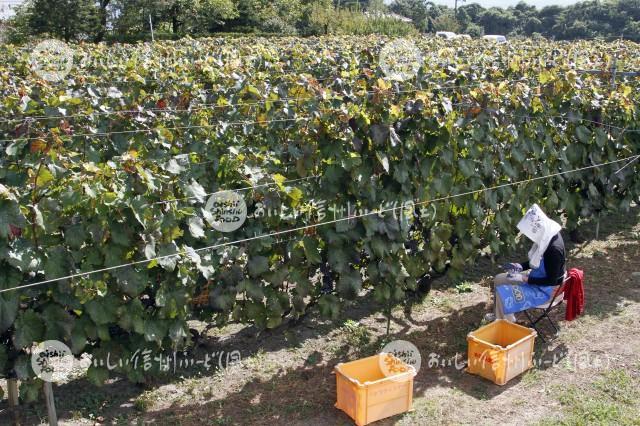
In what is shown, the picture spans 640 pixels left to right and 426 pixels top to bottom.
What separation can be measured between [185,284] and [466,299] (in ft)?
8.91

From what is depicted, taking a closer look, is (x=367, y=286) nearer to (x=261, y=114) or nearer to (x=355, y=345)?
(x=355, y=345)

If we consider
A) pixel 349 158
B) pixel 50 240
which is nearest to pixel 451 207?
pixel 349 158

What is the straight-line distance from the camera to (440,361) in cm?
454

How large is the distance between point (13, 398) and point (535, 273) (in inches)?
136

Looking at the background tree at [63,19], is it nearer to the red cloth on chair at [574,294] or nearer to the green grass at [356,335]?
the green grass at [356,335]

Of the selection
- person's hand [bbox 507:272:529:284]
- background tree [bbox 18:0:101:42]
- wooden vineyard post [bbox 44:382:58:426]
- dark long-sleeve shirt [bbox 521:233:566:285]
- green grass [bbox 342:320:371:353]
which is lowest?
green grass [bbox 342:320:371:353]

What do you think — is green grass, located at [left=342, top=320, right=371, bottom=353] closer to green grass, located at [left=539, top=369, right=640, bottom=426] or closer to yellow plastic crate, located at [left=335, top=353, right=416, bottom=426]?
yellow plastic crate, located at [left=335, top=353, right=416, bottom=426]

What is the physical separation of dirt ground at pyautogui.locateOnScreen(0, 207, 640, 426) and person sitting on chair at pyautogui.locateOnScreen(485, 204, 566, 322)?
383 millimetres

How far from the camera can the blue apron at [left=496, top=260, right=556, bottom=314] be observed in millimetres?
4594

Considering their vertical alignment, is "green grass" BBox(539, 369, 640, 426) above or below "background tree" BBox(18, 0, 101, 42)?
below

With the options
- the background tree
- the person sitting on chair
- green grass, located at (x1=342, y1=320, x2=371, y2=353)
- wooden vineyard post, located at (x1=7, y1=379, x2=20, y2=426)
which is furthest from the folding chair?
the background tree

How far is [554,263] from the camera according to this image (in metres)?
4.48

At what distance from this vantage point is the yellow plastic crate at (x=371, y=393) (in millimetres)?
3668

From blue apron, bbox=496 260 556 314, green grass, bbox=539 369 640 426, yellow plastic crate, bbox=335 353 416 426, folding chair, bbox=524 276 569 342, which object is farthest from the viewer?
folding chair, bbox=524 276 569 342
